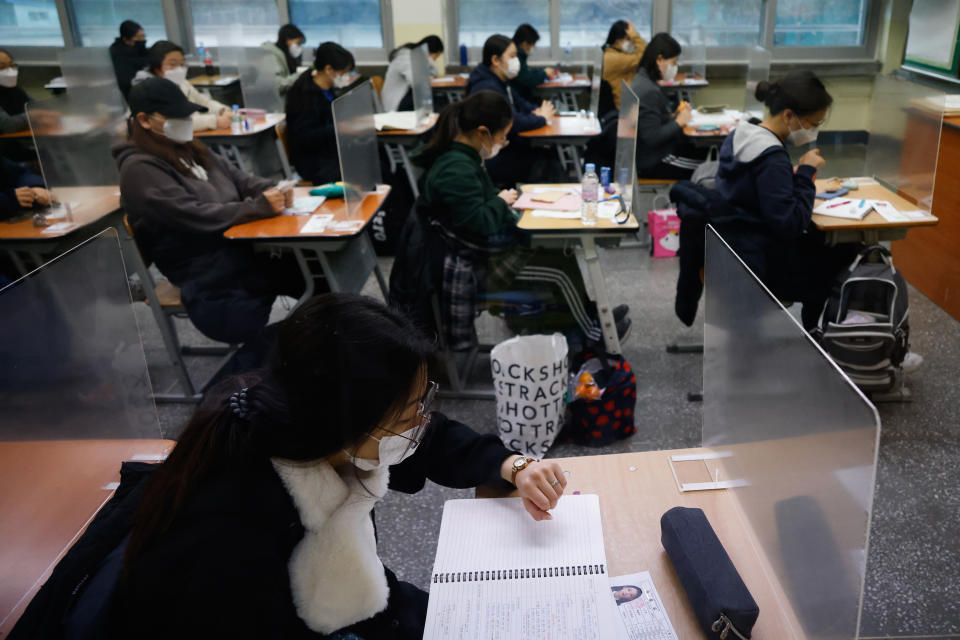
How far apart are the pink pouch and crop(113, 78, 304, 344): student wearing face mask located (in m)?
2.34

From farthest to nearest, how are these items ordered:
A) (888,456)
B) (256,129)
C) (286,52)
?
(286,52)
(256,129)
(888,456)

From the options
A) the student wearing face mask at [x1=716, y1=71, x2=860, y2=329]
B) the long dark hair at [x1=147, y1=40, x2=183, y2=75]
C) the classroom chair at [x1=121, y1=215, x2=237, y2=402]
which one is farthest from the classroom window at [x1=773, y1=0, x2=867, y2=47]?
the classroom chair at [x1=121, y1=215, x2=237, y2=402]

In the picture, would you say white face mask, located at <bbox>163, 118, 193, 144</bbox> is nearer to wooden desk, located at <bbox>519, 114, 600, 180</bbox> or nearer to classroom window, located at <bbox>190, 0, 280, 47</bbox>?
wooden desk, located at <bbox>519, 114, 600, 180</bbox>

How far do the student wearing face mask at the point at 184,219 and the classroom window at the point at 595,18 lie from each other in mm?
5182

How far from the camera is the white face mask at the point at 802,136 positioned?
8.95ft

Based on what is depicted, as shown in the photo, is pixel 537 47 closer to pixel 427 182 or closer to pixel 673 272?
pixel 673 272

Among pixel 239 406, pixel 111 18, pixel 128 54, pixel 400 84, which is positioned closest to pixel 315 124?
pixel 400 84

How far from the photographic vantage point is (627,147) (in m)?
3.45

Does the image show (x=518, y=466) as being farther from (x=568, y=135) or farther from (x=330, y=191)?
(x=568, y=135)

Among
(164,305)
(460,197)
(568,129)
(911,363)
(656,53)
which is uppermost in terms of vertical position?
(656,53)

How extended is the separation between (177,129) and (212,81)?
180 inches

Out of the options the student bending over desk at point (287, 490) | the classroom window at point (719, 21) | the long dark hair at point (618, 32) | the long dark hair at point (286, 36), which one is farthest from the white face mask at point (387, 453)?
the classroom window at point (719, 21)

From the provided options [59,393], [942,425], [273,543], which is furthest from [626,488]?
[942,425]

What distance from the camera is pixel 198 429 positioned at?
0.93 meters
